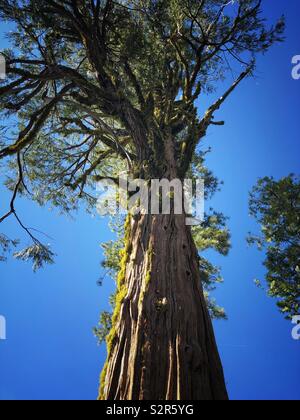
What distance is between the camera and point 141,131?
5.26 metres

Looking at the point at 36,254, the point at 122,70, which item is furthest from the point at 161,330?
the point at 122,70

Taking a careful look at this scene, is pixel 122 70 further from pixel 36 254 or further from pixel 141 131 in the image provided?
pixel 36 254

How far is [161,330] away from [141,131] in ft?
12.5

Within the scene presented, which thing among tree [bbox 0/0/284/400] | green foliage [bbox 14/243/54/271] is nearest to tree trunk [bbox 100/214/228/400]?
tree [bbox 0/0/284/400]

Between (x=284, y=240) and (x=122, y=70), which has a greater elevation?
(x=122, y=70)

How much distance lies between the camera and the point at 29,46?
5.52m

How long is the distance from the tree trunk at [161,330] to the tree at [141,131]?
1cm

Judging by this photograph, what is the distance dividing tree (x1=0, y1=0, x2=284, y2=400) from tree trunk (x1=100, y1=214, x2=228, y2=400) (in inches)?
0.4

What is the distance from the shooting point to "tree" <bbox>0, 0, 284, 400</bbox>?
2.40 meters

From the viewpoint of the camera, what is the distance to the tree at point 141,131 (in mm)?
2398

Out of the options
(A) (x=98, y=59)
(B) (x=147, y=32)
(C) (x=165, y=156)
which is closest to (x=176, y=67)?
(B) (x=147, y=32)

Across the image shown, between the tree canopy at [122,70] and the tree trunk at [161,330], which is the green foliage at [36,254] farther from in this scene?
the tree trunk at [161,330]

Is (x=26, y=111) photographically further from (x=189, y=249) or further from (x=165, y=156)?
(x=189, y=249)
